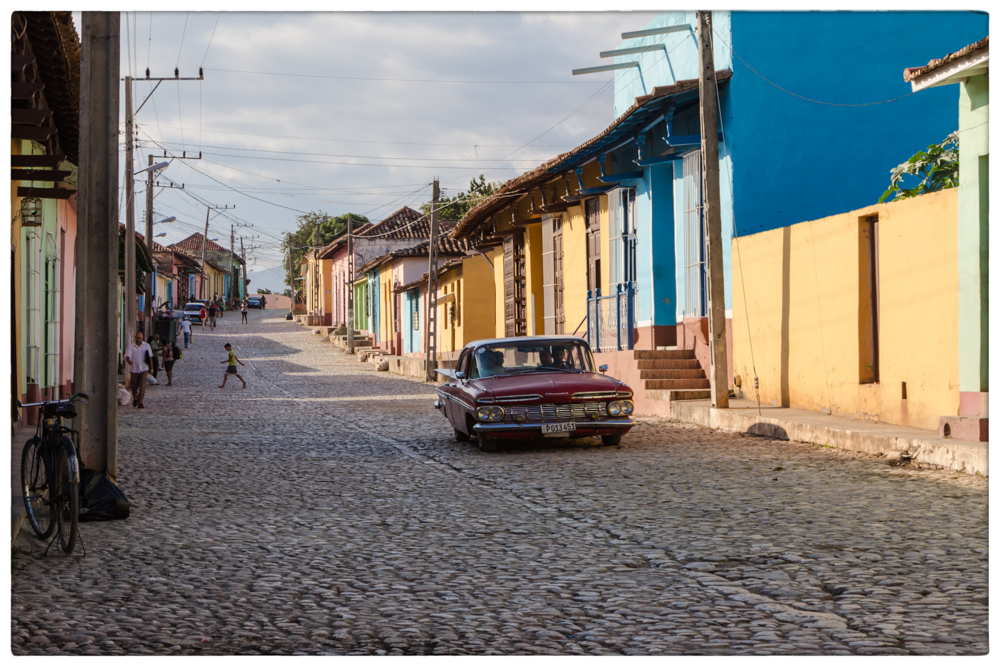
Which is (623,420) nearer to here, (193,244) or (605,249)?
(605,249)

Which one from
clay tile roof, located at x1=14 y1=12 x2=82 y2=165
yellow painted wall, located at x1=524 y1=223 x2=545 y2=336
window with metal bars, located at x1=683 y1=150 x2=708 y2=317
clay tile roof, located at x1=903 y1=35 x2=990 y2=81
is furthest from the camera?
yellow painted wall, located at x1=524 y1=223 x2=545 y2=336

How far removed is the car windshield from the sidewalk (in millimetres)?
2376

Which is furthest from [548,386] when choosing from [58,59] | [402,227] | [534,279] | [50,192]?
[402,227]

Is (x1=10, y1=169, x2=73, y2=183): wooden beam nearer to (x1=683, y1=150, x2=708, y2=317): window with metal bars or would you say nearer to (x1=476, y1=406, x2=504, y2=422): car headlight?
(x1=476, y1=406, x2=504, y2=422): car headlight

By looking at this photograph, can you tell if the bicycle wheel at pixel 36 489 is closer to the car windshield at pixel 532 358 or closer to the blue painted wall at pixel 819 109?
the car windshield at pixel 532 358

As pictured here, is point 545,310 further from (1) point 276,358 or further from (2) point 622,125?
(1) point 276,358

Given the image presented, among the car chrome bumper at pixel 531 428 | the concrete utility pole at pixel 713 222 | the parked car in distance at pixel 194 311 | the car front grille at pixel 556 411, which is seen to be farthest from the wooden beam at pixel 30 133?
the parked car in distance at pixel 194 311

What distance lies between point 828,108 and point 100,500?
1361cm

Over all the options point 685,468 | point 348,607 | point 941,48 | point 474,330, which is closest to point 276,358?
point 474,330

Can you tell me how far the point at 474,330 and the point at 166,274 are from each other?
4125cm

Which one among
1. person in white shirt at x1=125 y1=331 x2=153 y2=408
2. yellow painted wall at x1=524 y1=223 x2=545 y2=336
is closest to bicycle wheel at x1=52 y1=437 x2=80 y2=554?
person in white shirt at x1=125 y1=331 x2=153 y2=408

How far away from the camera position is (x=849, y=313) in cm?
1410

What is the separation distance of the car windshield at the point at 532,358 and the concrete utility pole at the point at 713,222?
2733 millimetres

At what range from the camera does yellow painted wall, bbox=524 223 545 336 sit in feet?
95.9
